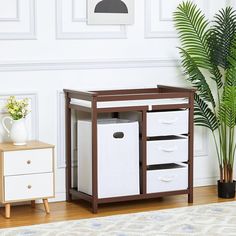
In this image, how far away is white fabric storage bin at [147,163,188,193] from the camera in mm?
4734

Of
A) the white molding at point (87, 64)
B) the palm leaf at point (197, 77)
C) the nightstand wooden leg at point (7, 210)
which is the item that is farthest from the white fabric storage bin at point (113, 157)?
the palm leaf at point (197, 77)

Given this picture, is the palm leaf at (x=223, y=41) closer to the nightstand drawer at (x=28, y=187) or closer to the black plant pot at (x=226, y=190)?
the black plant pot at (x=226, y=190)

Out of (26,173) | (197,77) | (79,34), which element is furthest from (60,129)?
(197,77)

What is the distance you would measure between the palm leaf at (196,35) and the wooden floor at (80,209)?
3.06ft

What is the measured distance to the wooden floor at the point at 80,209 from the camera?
14.4ft

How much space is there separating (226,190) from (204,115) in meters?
0.59

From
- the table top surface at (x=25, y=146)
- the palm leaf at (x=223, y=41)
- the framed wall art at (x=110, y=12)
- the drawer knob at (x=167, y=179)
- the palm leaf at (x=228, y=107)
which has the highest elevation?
the framed wall art at (x=110, y=12)

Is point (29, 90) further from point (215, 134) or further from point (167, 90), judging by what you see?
point (215, 134)

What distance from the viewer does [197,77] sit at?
503cm

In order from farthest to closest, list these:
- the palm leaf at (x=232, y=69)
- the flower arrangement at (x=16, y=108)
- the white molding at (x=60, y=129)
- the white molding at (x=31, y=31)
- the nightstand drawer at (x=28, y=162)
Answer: the palm leaf at (x=232, y=69) < the white molding at (x=60, y=129) < the white molding at (x=31, y=31) < the flower arrangement at (x=16, y=108) < the nightstand drawer at (x=28, y=162)

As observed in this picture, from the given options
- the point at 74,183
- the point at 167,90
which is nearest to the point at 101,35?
the point at 167,90

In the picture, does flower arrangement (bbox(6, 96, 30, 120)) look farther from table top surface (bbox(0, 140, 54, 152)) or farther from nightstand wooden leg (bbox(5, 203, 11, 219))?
nightstand wooden leg (bbox(5, 203, 11, 219))

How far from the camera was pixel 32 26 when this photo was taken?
471cm

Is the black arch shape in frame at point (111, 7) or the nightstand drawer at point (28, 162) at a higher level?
the black arch shape in frame at point (111, 7)
